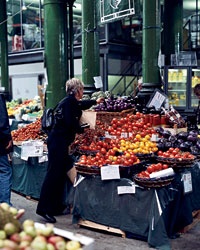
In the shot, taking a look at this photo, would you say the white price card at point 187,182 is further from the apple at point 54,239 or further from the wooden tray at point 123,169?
the apple at point 54,239

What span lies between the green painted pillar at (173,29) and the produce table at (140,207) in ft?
24.4

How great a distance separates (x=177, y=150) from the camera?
5.39m

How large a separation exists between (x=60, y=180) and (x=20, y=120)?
19.6 feet

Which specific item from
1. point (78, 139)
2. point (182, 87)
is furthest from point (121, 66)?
point (78, 139)

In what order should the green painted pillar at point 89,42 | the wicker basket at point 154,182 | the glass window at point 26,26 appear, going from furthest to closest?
the glass window at point 26,26
the green painted pillar at point 89,42
the wicker basket at point 154,182

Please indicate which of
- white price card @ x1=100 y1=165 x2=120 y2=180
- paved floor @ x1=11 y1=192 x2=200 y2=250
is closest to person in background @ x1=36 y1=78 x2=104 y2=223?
paved floor @ x1=11 y1=192 x2=200 y2=250

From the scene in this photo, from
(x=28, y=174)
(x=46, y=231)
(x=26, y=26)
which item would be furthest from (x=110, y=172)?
(x=26, y=26)

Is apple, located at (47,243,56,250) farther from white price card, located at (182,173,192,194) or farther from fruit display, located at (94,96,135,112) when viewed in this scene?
fruit display, located at (94,96,135,112)

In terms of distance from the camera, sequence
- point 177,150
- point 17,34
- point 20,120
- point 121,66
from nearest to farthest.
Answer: point 177,150 → point 20,120 → point 121,66 → point 17,34

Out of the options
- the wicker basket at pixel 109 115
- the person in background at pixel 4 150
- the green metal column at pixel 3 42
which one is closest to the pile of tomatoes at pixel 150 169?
the person in background at pixel 4 150

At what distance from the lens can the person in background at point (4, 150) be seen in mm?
5375

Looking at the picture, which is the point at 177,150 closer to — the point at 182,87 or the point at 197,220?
the point at 197,220

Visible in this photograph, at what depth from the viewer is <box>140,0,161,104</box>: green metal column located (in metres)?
8.22

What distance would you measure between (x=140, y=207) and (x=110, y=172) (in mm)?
545
